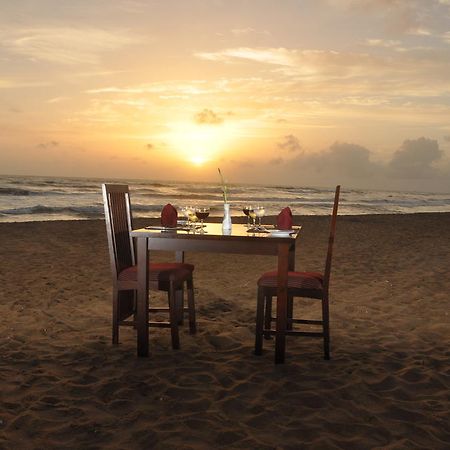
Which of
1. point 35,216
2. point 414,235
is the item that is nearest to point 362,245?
point 414,235

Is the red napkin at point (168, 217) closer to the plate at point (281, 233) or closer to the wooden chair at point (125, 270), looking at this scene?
the wooden chair at point (125, 270)

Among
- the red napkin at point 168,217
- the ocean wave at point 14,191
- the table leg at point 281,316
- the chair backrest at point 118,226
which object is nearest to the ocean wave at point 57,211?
the ocean wave at point 14,191

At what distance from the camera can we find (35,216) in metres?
18.2

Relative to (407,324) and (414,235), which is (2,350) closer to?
(407,324)

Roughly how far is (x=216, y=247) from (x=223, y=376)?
2.78 feet

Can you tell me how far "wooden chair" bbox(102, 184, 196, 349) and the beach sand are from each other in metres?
0.22

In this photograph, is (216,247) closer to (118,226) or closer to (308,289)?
(308,289)

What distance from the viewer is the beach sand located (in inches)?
112

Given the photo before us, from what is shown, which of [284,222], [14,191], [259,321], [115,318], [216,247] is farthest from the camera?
[14,191]

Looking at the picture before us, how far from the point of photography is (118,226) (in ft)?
14.3

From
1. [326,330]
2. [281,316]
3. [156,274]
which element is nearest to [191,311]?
[156,274]

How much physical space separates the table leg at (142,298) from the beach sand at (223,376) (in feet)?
0.43

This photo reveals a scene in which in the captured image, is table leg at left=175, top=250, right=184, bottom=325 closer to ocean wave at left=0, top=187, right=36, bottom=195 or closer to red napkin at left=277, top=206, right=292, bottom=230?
red napkin at left=277, top=206, right=292, bottom=230

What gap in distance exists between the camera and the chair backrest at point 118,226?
417cm
